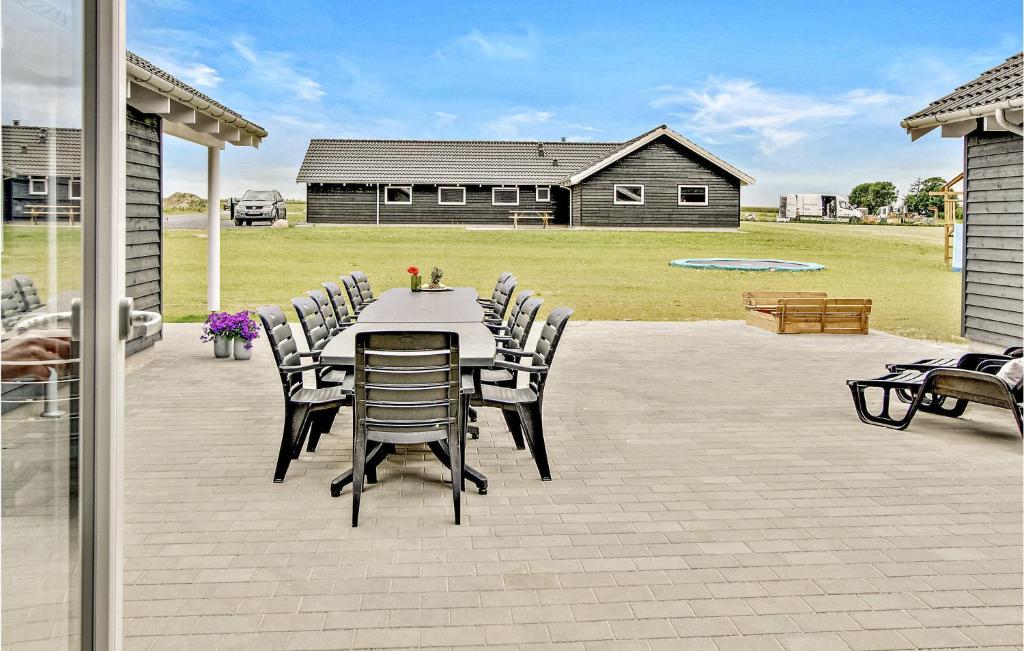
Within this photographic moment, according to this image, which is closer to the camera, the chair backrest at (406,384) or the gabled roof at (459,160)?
the chair backrest at (406,384)

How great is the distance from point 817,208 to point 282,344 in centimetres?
2973

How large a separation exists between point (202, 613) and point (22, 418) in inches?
58.8

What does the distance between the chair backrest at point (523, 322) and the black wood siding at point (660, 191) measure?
1877 cm

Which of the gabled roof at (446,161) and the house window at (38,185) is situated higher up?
the gabled roof at (446,161)

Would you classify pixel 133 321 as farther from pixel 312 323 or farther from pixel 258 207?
pixel 258 207

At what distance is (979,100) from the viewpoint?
7742 mm

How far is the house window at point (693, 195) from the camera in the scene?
25219 millimetres

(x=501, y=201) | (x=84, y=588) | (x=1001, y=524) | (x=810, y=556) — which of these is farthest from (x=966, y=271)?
(x=501, y=201)

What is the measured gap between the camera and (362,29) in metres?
37.5

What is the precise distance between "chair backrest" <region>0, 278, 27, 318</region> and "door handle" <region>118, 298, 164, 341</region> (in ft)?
0.72

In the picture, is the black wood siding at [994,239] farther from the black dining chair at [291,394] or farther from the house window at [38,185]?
the house window at [38,185]

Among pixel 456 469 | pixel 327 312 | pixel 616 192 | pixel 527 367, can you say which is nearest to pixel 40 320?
pixel 456 469

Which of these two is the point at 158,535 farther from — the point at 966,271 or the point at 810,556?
the point at 966,271

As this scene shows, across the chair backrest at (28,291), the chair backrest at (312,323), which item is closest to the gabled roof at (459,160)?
the chair backrest at (312,323)
